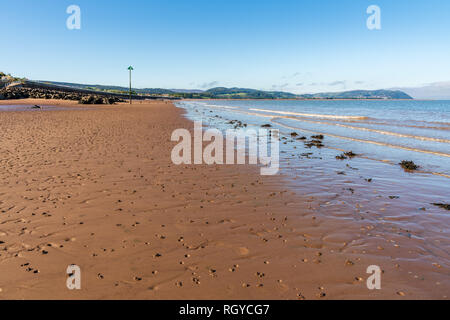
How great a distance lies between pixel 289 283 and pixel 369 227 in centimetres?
317

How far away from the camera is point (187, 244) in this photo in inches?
201

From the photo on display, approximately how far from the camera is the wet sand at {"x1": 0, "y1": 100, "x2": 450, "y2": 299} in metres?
3.94

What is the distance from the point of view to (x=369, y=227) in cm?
601

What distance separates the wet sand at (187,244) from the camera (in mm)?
3939

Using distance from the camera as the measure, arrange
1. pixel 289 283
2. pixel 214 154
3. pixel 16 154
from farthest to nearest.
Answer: pixel 214 154 → pixel 16 154 → pixel 289 283
